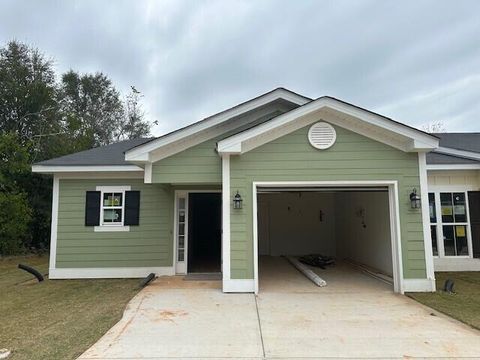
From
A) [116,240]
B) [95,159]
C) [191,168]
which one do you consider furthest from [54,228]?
[191,168]

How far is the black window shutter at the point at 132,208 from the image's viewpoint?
8.92m

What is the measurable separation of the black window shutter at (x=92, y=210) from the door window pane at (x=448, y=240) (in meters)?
9.24

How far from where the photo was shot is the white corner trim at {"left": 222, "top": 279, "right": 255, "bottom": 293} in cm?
668

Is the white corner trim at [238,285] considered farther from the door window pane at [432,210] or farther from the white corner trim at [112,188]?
the door window pane at [432,210]

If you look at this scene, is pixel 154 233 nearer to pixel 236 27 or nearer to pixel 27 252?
pixel 236 27

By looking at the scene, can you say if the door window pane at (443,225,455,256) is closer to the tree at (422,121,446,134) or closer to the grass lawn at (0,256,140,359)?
the grass lawn at (0,256,140,359)

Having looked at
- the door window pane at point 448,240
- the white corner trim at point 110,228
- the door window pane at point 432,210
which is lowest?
the door window pane at point 448,240

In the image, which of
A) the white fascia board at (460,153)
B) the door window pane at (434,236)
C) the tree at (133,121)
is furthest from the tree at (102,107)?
the door window pane at (434,236)

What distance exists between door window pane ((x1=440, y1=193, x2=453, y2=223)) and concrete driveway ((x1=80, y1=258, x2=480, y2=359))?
3501 mm

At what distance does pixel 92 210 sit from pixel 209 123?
13.1 feet

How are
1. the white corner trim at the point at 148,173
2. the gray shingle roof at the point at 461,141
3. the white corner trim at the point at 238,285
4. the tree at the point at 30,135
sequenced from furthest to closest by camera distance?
the tree at the point at 30,135 < the gray shingle roof at the point at 461,141 < the white corner trim at the point at 148,173 < the white corner trim at the point at 238,285

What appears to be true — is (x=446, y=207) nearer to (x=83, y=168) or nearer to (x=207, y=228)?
(x=207, y=228)

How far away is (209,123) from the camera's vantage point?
Answer: 7.64 metres

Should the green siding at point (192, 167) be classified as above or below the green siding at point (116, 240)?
above
